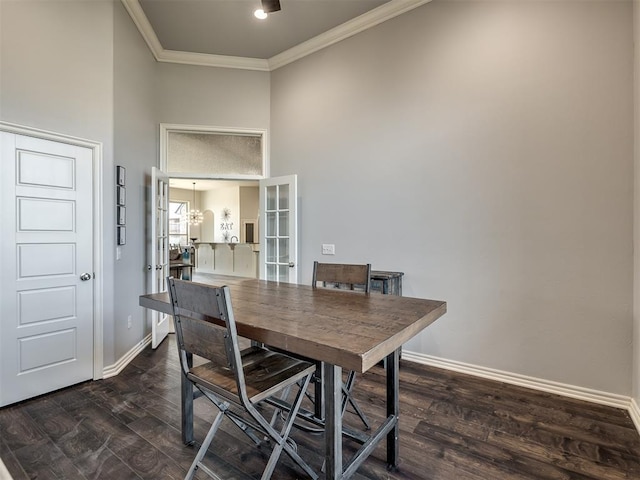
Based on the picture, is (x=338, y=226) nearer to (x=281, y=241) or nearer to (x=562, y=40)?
(x=281, y=241)

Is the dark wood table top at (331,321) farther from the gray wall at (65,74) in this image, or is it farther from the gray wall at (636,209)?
the gray wall at (65,74)

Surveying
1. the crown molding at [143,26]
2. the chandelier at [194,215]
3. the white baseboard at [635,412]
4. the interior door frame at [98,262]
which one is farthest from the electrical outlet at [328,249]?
the chandelier at [194,215]

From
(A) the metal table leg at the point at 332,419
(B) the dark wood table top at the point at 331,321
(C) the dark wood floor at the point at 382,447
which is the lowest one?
(C) the dark wood floor at the point at 382,447

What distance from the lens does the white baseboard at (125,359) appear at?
279cm

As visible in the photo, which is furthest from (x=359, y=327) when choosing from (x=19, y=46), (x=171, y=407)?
(x=19, y=46)

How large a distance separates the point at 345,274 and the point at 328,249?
143cm

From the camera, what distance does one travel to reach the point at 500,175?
2678mm

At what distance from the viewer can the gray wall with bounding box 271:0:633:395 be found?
2.32 metres

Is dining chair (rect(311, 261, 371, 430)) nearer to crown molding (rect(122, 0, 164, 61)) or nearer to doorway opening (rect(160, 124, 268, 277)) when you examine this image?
doorway opening (rect(160, 124, 268, 277))

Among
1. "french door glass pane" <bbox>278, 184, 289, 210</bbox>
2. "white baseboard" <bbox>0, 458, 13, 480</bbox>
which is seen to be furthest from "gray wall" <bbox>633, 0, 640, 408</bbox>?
"white baseboard" <bbox>0, 458, 13, 480</bbox>

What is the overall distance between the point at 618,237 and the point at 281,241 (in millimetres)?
3154

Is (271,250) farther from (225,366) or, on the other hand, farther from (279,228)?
(225,366)

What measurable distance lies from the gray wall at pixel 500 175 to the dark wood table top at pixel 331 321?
1.29m

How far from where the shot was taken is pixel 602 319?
7.66ft
